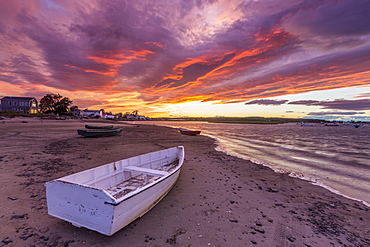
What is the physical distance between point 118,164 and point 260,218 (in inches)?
211

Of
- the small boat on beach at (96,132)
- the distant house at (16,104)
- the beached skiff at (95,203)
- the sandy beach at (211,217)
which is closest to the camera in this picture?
the beached skiff at (95,203)

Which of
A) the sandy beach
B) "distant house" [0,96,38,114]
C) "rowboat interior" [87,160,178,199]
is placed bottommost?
the sandy beach

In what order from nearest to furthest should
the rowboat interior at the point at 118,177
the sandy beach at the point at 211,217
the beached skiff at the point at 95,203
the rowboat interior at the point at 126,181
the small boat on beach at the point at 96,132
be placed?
1. the beached skiff at the point at 95,203
2. the sandy beach at the point at 211,217
3. the rowboat interior at the point at 118,177
4. the rowboat interior at the point at 126,181
5. the small boat on beach at the point at 96,132

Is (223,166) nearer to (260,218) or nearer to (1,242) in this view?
(260,218)

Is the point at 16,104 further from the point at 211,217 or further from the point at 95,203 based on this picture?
the point at 211,217

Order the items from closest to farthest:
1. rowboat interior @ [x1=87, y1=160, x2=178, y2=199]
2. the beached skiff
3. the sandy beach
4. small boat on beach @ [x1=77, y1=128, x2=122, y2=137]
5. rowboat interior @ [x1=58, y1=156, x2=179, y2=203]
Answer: the beached skiff < the sandy beach < rowboat interior @ [x1=58, y1=156, x2=179, y2=203] < rowboat interior @ [x1=87, y1=160, x2=178, y2=199] < small boat on beach @ [x1=77, y1=128, x2=122, y2=137]

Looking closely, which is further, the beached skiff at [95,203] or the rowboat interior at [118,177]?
the rowboat interior at [118,177]

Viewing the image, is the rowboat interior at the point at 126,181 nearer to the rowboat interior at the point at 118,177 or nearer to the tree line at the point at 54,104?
the rowboat interior at the point at 118,177

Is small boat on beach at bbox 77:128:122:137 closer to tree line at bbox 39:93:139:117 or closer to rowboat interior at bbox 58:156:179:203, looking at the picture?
rowboat interior at bbox 58:156:179:203

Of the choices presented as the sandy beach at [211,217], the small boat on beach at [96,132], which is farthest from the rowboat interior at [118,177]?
the small boat on beach at [96,132]

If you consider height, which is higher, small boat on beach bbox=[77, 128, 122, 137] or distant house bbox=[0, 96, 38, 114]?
distant house bbox=[0, 96, 38, 114]

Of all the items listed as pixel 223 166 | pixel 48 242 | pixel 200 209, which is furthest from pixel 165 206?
pixel 223 166

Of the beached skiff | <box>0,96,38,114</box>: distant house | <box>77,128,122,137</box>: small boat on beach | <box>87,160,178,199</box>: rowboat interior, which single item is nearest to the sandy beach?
the beached skiff

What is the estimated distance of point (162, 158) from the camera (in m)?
8.97
